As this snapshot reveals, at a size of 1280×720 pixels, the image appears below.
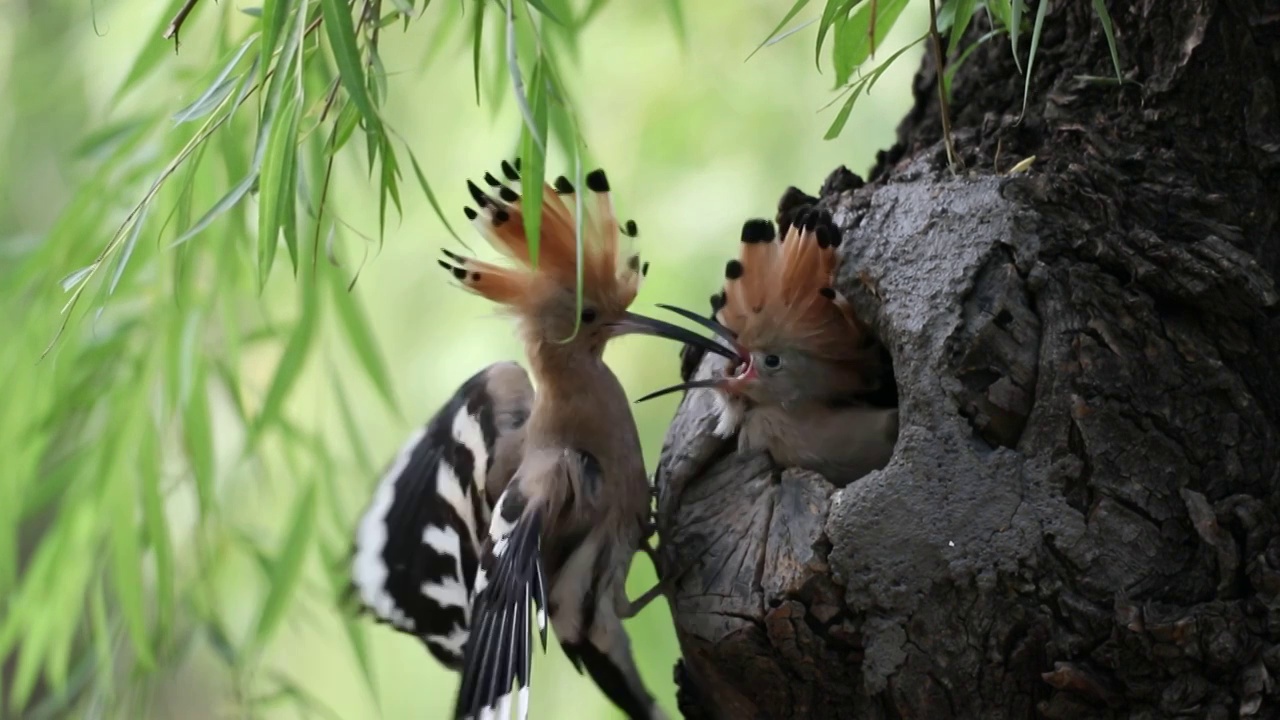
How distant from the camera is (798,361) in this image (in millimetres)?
1875

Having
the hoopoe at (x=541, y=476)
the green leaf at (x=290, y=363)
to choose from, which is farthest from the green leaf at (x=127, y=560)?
the hoopoe at (x=541, y=476)

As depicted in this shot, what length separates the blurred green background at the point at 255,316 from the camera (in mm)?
2172

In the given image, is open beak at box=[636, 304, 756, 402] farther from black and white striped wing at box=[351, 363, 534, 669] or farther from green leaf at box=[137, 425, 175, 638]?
green leaf at box=[137, 425, 175, 638]

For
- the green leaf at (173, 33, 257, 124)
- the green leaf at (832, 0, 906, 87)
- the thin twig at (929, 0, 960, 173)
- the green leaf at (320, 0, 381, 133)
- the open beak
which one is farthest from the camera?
the open beak

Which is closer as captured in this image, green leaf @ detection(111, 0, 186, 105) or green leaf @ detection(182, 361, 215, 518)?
green leaf @ detection(111, 0, 186, 105)

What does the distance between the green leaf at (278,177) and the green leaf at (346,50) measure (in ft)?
0.33

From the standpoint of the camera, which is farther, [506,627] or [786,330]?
[786,330]

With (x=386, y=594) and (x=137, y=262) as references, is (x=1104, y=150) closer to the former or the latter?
(x=386, y=594)

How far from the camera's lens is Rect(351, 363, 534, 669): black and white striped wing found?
6.53ft

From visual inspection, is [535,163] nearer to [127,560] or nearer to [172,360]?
[172,360]

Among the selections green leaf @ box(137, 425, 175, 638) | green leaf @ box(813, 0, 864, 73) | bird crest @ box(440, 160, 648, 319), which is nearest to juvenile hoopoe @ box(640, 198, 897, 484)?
bird crest @ box(440, 160, 648, 319)

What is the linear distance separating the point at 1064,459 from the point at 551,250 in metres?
0.75

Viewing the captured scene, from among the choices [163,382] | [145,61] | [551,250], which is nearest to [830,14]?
[551,250]

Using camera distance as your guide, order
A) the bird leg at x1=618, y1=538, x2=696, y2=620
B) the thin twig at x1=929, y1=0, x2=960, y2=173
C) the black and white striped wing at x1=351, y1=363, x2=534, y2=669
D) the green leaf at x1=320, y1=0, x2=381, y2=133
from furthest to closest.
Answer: the black and white striped wing at x1=351, y1=363, x2=534, y2=669 → the bird leg at x1=618, y1=538, x2=696, y2=620 → the thin twig at x1=929, y1=0, x2=960, y2=173 → the green leaf at x1=320, y1=0, x2=381, y2=133
